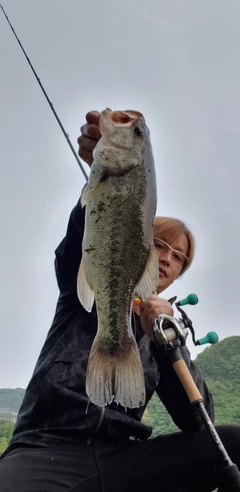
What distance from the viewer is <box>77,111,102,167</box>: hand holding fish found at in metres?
2.02

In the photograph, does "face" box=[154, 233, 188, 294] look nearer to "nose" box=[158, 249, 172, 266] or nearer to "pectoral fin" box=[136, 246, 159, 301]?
"nose" box=[158, 249, 172, 266]

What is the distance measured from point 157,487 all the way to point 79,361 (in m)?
0.67

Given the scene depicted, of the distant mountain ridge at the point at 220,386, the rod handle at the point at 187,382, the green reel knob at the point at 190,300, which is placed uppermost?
the green reel knob at the point at 190,300

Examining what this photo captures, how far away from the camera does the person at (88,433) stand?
205cm

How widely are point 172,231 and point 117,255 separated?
51.7 inches

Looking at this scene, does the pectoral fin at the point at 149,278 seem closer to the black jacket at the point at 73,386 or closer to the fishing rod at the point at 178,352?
the fishing rod at the point at 178,352

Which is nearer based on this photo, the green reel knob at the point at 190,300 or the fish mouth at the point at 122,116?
the fish mouth at the point at 122,116

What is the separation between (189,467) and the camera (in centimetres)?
224

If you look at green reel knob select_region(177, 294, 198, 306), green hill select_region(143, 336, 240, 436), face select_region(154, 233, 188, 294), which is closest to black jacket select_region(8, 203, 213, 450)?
green reel knob select_region(177, 294, 198, 306)

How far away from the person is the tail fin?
37 cm

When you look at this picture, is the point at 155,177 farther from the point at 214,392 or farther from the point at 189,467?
the point at 214,392

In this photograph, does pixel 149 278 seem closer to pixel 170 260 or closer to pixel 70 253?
pixel 70 253

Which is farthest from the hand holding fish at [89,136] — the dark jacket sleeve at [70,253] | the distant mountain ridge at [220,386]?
the distant mountain ridge at [220,386]

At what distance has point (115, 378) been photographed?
1.79 metres
